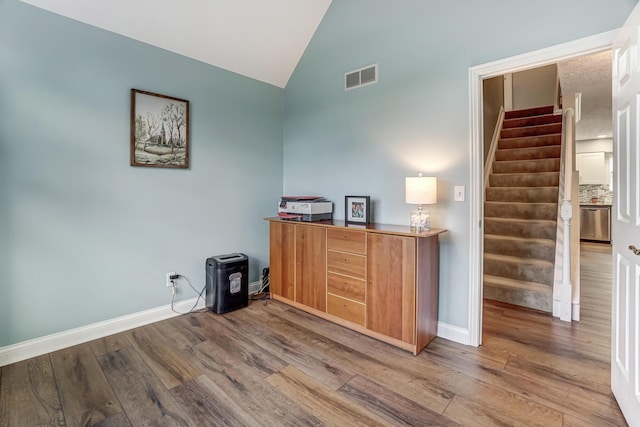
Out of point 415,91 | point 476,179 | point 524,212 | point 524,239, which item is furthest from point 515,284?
point 415,91

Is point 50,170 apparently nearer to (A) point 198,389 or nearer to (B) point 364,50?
(A) point 198,389

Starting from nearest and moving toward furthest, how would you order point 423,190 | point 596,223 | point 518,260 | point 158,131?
point 423,190, point 158,131, point 518,260, point 596,223

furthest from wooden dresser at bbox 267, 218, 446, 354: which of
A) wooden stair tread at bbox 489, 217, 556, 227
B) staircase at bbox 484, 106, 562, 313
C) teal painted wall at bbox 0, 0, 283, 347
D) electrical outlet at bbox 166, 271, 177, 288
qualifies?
wooden stair tread at bbox 489, 217, 556, 227

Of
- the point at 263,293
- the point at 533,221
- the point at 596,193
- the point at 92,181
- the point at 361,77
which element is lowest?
the point at 263,293

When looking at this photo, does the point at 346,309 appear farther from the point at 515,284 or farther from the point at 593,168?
the point at 593,168

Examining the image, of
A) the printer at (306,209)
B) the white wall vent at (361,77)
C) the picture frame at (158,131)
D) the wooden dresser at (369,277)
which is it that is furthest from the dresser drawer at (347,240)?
the picture frame at (158,131)

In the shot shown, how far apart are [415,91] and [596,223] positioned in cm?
651

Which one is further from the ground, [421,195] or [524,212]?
[421,195]

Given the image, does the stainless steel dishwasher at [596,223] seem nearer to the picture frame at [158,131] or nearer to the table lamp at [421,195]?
the table lamp at [421,195]

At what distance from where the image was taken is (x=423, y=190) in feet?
7.26

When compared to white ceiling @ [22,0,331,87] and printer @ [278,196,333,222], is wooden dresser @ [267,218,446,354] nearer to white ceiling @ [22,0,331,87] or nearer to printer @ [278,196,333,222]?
printer @ [278,196,333,222]

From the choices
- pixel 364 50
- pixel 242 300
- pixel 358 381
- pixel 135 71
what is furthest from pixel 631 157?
pixel 135 71

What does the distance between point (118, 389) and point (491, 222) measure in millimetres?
3898

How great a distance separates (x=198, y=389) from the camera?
5.88ft
